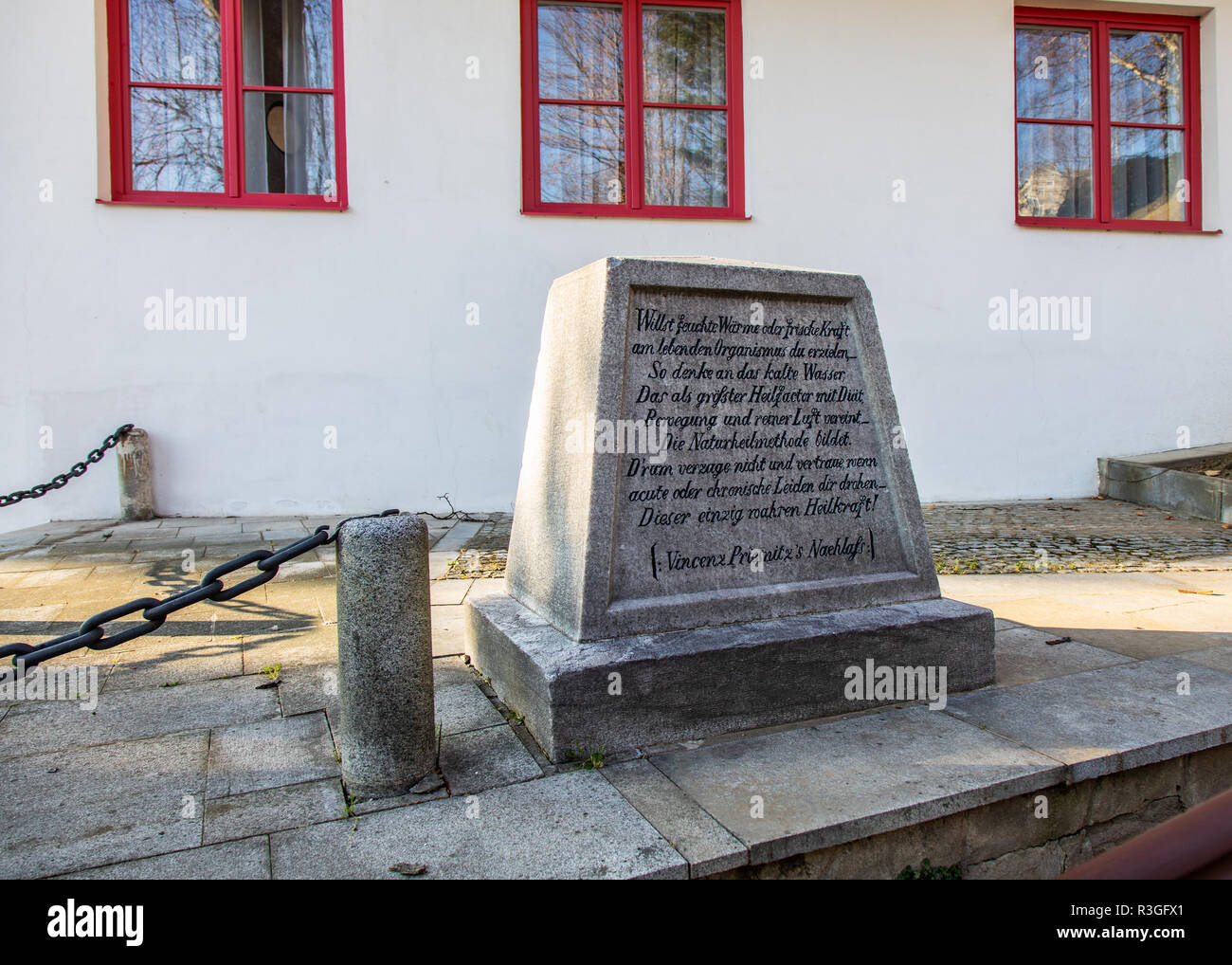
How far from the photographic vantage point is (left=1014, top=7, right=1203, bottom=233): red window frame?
8.75 meters

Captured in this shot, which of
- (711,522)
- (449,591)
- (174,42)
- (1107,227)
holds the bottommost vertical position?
(449,591)

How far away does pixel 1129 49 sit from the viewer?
9031 millimetres

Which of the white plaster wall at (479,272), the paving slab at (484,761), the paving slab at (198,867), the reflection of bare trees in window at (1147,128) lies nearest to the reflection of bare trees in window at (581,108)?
the white plaster wall at (479,272)

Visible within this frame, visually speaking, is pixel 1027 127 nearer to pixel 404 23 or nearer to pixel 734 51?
pixel 734 51

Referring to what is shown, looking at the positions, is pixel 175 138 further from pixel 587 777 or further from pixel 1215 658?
pixel 1215 658

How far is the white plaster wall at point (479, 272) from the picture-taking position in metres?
7.28

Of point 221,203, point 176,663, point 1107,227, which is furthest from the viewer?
point 1107,227

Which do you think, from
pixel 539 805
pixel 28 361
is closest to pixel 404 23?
pixel 28 361

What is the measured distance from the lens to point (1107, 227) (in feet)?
28.7

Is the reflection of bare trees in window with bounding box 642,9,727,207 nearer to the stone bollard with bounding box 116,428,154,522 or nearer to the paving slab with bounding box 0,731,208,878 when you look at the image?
the stone bollard with bounding box 116,428,154,522

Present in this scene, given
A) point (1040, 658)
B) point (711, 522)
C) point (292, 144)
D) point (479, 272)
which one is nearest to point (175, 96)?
point (292, 144)

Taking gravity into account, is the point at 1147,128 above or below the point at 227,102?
above

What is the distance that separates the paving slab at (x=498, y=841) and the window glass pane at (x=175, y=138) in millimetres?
6909

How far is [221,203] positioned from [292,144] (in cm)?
83
